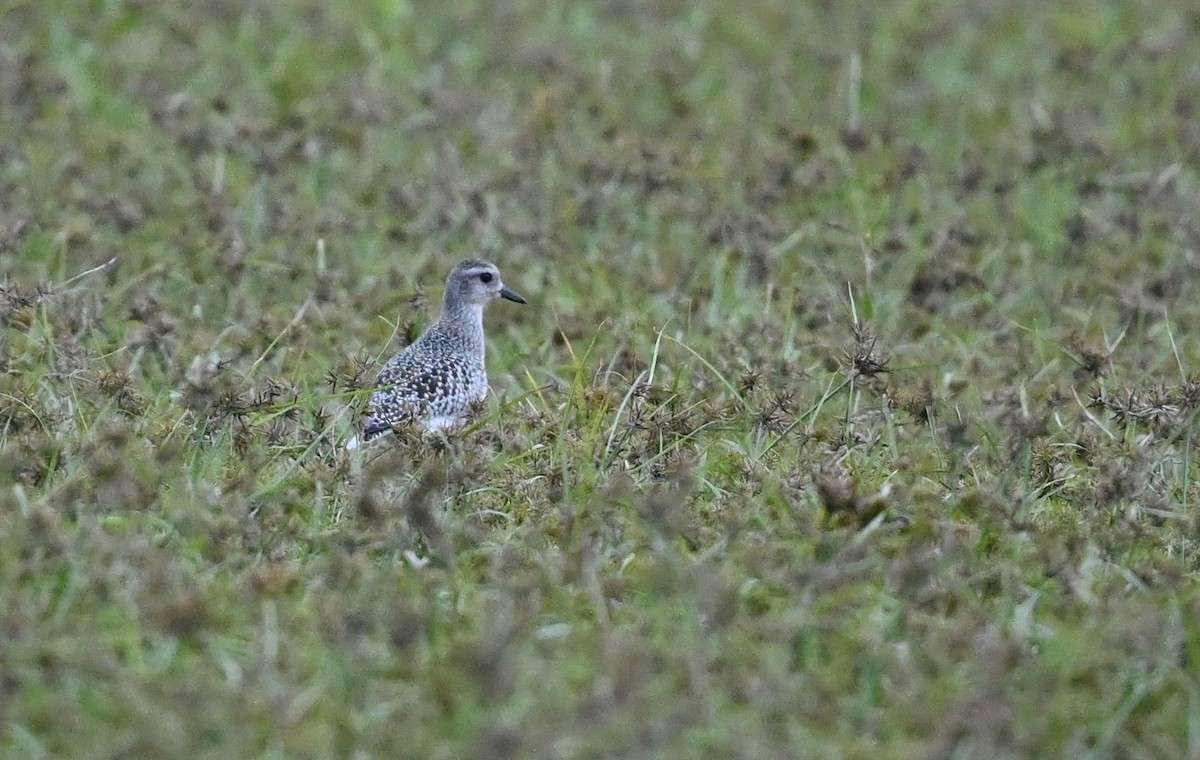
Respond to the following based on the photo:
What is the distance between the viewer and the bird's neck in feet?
26.4

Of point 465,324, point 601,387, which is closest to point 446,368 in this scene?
point 465,324

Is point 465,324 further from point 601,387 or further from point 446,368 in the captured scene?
point 601,387

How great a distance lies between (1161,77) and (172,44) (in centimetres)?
583

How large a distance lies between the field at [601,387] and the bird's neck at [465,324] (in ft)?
0.47

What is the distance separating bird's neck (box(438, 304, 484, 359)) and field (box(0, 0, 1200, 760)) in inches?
5.6

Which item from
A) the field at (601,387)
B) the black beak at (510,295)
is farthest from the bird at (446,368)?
the field at (601,387)

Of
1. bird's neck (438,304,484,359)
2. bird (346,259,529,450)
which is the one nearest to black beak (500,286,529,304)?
bird (346,259,529,450)

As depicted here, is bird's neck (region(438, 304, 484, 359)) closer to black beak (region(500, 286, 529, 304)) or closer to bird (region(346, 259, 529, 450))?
bird (region(346, 259, 529, 450))

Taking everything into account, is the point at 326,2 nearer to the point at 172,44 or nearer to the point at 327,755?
the point at 172,44

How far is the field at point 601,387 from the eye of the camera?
4.86 m

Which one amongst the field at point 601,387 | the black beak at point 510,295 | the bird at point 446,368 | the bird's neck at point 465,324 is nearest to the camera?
the field at point 601,387

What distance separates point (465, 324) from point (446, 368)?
0.59 metres

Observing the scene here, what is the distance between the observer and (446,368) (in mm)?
7590

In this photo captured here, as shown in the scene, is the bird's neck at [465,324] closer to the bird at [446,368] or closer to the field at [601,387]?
the bird at [446,368]
